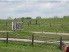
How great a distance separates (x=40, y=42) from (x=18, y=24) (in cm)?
1958

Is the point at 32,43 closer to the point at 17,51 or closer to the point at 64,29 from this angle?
the point at 17,51

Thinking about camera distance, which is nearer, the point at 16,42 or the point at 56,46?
the point at 56,46

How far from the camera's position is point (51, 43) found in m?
23.9

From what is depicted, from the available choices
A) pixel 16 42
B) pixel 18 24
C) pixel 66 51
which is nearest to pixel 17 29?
pixel 18 24

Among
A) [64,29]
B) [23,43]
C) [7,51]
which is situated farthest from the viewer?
[64,29]

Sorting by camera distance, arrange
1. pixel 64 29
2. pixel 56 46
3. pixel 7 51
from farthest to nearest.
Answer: pixel 64 29 → pixel 56 46 → pixel 7 51

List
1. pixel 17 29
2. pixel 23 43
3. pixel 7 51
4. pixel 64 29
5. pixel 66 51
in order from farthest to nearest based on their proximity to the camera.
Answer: pixel 64 29
pixel 17 29
pixel 23 43
pixel 7 51
pixel 66 51

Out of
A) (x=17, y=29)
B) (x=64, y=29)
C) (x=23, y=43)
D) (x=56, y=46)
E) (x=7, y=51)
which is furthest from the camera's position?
(x=64, y=29)

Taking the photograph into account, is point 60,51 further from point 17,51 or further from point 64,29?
point 64,29

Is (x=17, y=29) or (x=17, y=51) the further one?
(x=17, y=29)

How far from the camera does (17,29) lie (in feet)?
142

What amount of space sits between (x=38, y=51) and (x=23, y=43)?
551 cm

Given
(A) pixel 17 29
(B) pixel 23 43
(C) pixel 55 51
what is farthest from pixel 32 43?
(A) pixel 17 29

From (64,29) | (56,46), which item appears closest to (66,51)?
(56,46)
